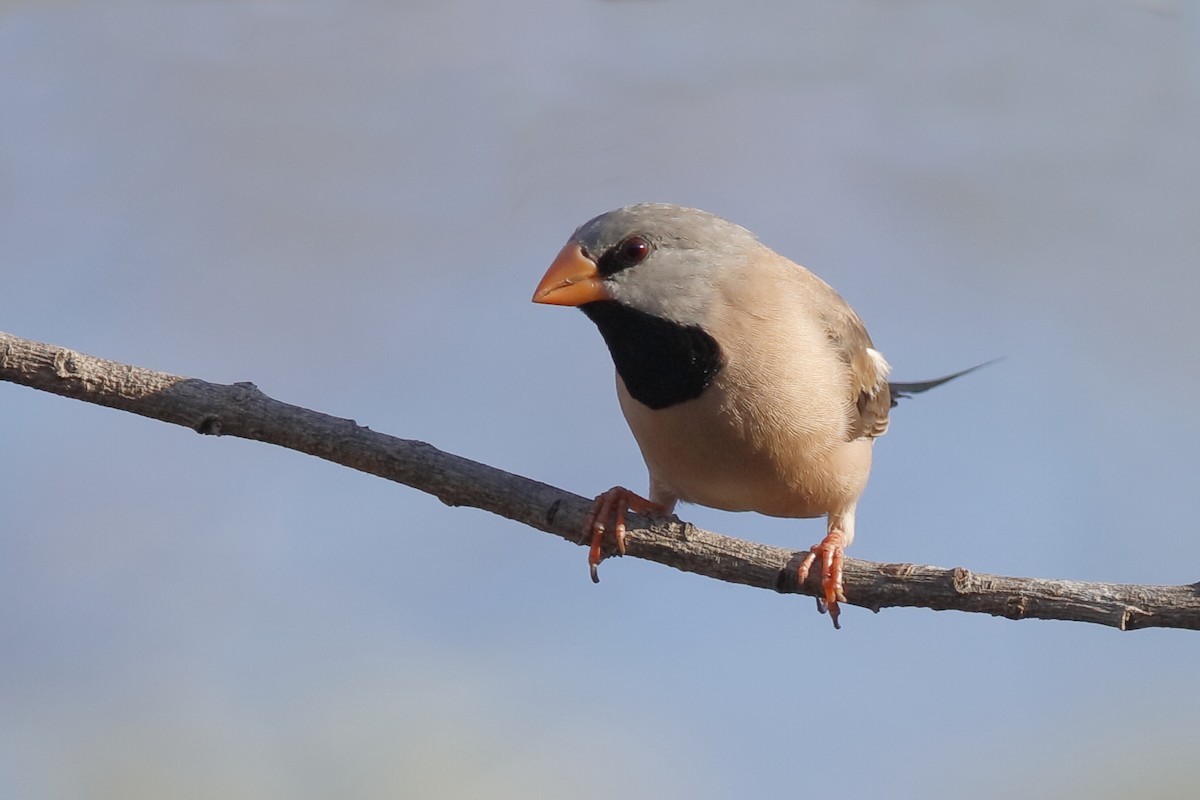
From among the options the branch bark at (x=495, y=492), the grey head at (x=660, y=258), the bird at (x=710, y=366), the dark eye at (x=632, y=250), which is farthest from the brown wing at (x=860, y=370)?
the branch bark at (x=495, y=492)

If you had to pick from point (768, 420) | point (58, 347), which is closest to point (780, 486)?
point (768, 420)

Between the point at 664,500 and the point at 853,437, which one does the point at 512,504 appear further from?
the point at 853,437

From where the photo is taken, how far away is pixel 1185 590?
2.51 meters

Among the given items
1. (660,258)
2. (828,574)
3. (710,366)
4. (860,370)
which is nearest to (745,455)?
(710,366)

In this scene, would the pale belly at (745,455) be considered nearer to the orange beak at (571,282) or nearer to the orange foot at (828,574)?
the orange foot at (828,574)

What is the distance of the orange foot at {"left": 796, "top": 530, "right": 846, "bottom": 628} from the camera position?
279 cm

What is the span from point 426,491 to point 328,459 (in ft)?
0.80

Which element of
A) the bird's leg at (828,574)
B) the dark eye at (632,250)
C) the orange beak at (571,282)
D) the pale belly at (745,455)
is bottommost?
the bird's leg at (828,574)

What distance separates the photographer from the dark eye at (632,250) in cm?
302

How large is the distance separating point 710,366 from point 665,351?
129 mm

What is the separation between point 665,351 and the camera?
3.03 m

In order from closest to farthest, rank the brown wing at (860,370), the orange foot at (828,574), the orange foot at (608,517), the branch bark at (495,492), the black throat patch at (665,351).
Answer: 1. the branch bark at (495,492)
2. the orange foot at (828,574)
3. the orange foot at (608,517)
4. the black throat patch at (665,351)
5. the brown wing at (860,370)

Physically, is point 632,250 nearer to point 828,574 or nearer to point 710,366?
point 710,366

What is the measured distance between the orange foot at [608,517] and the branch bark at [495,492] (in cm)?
15
